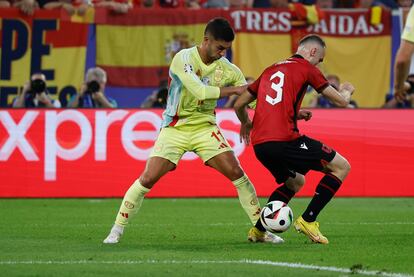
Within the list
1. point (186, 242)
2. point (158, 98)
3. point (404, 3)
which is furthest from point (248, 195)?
point (404, 3)

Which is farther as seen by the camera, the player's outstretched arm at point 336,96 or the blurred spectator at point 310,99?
the blurred spectator at point 310,99

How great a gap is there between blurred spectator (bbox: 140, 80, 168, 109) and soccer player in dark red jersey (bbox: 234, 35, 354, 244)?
803 centimetres

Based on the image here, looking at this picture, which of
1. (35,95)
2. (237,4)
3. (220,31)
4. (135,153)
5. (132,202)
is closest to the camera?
(220,31)

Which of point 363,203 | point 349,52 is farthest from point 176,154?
point 349,52

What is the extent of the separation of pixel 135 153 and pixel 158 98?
4.82 feet

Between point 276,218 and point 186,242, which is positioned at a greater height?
point 276,218

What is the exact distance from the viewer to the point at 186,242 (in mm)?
11039

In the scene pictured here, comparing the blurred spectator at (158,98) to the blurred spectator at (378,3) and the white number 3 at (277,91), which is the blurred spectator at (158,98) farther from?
the white number 3 at (277,91)

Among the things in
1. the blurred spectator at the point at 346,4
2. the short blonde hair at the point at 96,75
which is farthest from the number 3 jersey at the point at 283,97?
the blurred spectator at the point at 346,4

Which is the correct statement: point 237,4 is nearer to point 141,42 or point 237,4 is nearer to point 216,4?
point 216,4

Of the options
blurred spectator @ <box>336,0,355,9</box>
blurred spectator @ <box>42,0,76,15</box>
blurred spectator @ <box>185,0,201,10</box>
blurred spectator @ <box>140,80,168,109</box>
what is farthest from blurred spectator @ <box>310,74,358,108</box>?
blurred spectator @ <box>42,0,76,15</box>

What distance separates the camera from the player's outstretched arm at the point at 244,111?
1072 cm

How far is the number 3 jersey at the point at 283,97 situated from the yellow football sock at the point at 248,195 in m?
0.57

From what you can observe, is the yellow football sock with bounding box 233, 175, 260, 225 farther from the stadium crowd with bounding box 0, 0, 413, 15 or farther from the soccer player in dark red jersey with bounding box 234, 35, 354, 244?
the stadium crowd with bounding box 0, 0, 413, 15
